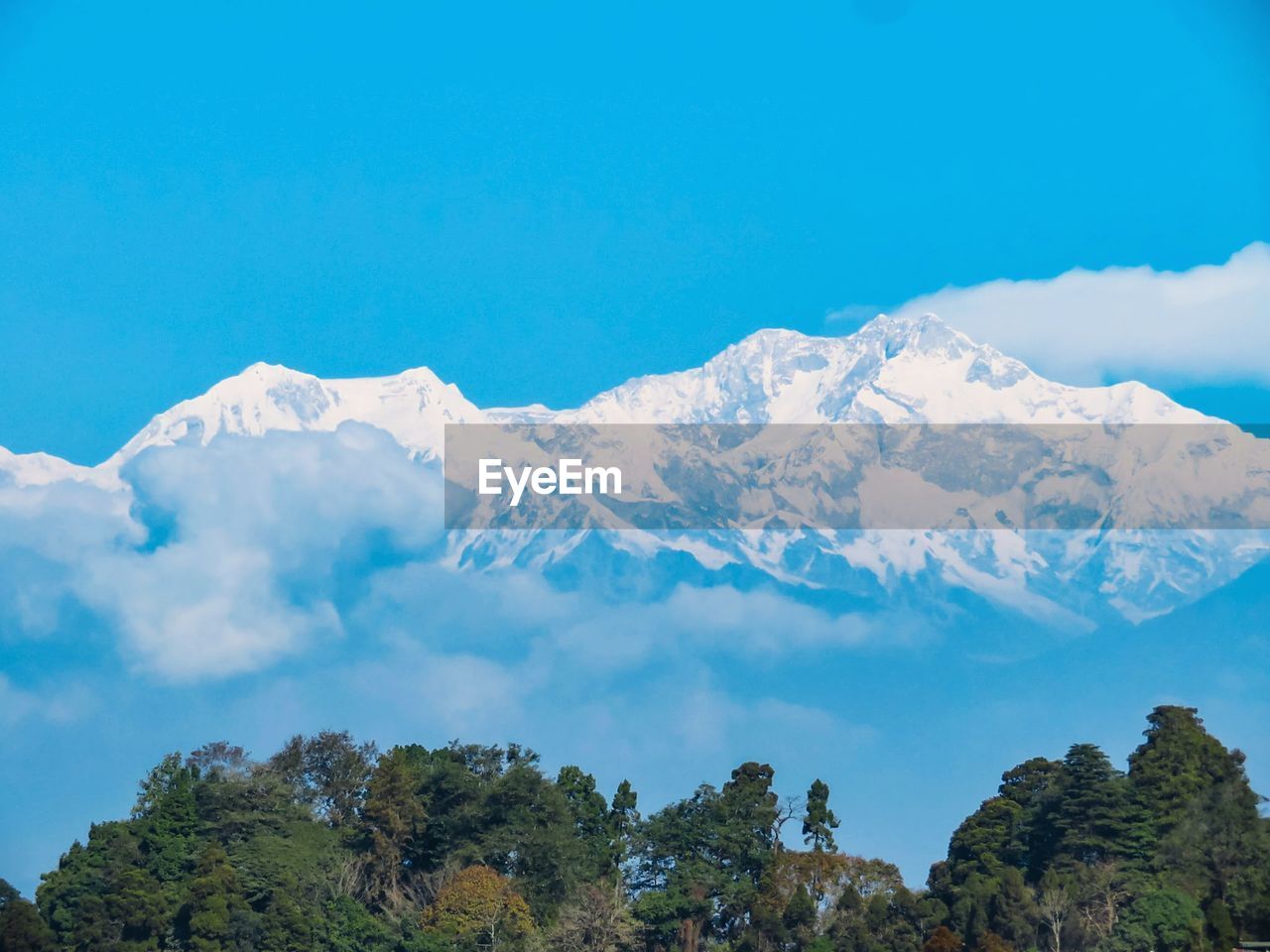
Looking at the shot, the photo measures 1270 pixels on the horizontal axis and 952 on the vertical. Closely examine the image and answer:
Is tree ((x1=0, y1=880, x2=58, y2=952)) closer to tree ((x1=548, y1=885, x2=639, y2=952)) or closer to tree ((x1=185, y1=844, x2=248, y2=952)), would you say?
tree ((x1=185, y1=844, x2=248, y2=952))

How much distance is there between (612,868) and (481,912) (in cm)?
616

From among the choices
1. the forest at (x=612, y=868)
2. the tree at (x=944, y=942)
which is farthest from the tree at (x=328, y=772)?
the tree at (x=944, y=942)

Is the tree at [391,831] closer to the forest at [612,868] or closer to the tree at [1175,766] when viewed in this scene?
the forest at [612,868]

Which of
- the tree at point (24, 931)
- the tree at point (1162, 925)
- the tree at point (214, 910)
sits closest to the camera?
the tree at point (1162, 925)

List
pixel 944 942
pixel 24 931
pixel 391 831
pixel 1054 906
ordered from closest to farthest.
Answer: pixel 944 942 → pixel 1054 906 → pixel 24 931 → pixel 391 831

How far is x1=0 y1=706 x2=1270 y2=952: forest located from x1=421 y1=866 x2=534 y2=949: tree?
0.19 ft

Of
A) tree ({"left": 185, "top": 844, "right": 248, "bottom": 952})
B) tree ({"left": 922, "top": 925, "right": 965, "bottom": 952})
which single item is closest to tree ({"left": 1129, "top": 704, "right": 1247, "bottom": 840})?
tree ({"left": 922, "top": 925, "right": 965, "bottom": 952})

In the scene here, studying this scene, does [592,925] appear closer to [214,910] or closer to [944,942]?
[944,942]

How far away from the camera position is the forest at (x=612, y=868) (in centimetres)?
4894

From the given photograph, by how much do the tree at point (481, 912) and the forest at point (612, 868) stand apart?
0.06 m

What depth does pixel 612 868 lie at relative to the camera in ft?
180

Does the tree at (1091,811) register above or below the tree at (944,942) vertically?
above

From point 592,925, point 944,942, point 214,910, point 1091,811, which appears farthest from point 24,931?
point 1091,811

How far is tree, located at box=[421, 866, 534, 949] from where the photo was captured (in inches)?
1948
